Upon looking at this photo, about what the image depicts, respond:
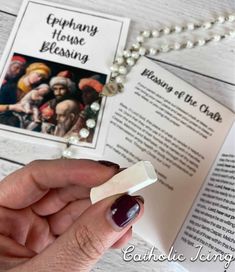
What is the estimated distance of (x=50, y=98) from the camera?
563 millimetres

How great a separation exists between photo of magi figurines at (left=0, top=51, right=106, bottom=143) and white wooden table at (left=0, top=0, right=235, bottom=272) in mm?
51

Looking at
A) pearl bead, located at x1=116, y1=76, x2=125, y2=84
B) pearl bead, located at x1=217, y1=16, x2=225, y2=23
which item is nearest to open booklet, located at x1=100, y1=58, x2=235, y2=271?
pearl bead, located at x1=116, y1=76, x2=125, y2=84

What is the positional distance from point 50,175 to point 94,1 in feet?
1.04

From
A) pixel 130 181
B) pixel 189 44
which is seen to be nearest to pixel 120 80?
pixel 189 44

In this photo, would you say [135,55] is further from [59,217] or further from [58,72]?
[59,217]

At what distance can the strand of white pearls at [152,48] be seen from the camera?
1.91 feet

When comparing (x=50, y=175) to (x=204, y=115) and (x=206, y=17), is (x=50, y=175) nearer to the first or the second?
(x=204, y=115)

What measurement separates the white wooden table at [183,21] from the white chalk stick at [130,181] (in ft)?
0.68

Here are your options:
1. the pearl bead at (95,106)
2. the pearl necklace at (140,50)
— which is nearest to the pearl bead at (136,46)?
the pearl necklace at (140,50)

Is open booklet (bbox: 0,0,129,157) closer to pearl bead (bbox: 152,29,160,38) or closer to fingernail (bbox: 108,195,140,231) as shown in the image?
pearl bead (bbox: 152,29,160,38)

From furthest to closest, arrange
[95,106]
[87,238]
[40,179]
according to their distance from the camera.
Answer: [95,106]
[40,179]
[87,238]

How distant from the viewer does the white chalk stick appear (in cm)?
32

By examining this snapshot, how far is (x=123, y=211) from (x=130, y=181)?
0.09 feet

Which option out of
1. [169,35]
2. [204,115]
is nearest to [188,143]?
Answer: [204,115]
